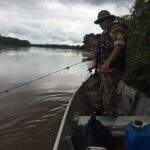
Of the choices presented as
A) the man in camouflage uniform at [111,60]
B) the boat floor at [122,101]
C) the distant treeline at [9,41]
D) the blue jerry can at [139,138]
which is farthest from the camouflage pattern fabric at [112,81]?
the distant treeline at [9,41]

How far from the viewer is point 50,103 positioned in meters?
13.7

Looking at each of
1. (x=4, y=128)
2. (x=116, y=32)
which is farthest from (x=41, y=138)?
(x=116, y=32)

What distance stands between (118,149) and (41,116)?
18.4 feet

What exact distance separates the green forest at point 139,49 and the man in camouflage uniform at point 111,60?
1302 mm

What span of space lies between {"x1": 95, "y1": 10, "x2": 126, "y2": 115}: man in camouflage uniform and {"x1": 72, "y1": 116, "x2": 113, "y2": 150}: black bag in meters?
1.04

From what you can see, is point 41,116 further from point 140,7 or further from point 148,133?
point 148,133

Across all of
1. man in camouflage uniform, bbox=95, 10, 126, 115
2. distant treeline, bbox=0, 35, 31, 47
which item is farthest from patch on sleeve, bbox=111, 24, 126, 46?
distant treeline, bbox=0, 35, 31, 47

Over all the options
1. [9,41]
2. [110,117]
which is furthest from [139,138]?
[9,41]

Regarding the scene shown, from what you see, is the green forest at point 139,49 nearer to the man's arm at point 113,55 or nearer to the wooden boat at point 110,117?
the wooden boat at point 110,117

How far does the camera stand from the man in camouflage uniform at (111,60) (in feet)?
21.8

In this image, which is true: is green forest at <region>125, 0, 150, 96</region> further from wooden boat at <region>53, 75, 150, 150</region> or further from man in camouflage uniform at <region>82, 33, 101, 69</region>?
man in camouflage uniform at <region>82, 33, 101, 69</region>

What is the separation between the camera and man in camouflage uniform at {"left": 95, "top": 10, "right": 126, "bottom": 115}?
666 cm

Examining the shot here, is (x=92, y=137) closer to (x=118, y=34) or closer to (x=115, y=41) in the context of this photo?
(x=115, y=41)

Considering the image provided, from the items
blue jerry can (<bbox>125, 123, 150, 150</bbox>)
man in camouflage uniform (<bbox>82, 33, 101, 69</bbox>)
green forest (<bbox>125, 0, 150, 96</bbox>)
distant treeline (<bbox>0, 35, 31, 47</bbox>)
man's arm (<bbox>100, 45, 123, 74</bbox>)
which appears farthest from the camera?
distant treeline (<bbox>0, 35, 31, 47</bbox>)
